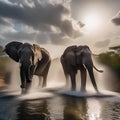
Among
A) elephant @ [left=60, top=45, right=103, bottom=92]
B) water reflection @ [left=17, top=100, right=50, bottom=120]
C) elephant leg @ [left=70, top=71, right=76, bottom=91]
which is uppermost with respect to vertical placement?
elephant @ [left=60, top=45, right=103, bottom=92]

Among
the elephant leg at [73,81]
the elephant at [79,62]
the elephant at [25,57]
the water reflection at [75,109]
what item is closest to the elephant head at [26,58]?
the elephant at [25,57]

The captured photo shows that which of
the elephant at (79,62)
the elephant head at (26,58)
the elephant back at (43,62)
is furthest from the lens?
the elephant back at (43,62)

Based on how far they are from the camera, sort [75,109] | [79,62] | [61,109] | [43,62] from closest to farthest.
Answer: [61,109], [75,109], [79,62], [43,62]

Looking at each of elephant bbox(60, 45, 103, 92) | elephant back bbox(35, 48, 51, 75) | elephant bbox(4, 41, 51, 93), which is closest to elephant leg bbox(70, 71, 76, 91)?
elephant bbox(60, 45, 103, 92)

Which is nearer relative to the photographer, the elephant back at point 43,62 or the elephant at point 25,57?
the elephant at point 25,57

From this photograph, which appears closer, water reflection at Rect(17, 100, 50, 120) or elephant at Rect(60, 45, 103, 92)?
water reflection at Rect(17, 100, 50, 120)

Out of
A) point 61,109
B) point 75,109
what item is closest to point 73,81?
point 75,109

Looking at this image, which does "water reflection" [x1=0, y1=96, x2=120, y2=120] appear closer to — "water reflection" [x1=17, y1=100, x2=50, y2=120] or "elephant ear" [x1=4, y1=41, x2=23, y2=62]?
"water reflection" [x1=17, y1=100, x2=50, y2=120]

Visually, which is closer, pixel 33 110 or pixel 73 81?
pixel 33 110

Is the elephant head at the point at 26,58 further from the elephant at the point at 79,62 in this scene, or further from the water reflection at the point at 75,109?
the water reflection at the point at 75,109

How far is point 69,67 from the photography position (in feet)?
107

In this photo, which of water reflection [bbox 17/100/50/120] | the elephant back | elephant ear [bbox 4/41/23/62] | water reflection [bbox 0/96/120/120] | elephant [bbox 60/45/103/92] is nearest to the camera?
water reflection [bbox 17/100/50/120]

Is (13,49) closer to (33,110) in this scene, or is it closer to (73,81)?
(73,81)

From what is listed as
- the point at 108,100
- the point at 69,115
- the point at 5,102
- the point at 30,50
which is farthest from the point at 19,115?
the point at 30,50
